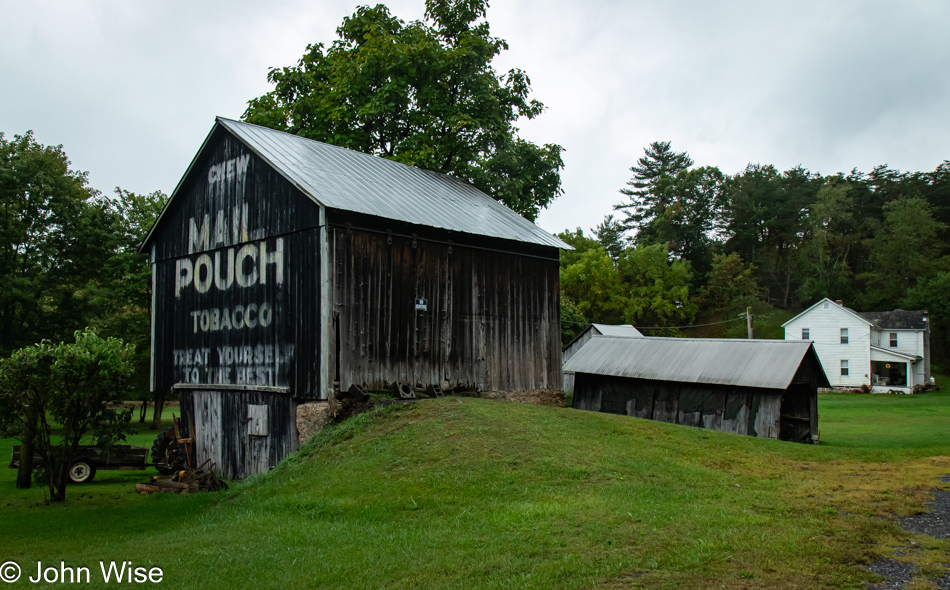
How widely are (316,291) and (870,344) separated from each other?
50322 millimetres

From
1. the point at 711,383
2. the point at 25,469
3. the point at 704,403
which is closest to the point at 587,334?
the point at 704,403

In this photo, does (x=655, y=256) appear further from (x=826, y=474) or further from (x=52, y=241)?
(x=826, y=474)

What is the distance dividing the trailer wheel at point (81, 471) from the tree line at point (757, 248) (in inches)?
1563

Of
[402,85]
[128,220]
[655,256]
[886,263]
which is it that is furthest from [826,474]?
[886,263]

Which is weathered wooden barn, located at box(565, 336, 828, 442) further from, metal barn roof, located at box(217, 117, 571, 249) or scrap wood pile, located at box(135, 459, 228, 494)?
scrap wood pile, located at box(135, 459, 228, 494)

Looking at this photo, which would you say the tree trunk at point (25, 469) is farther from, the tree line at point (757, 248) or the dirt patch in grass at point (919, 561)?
the tree line at point (757, 248)

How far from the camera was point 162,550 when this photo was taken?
8969mm

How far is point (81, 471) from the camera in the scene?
19.5 meters

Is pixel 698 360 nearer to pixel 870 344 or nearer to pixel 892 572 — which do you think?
pixel 892 572

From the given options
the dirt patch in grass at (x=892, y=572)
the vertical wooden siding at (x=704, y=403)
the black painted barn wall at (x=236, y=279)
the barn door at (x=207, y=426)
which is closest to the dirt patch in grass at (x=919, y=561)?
the dirt patch in grass at (x=892, y=572)

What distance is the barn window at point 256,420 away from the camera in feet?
57.8

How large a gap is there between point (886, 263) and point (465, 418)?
6707 cm

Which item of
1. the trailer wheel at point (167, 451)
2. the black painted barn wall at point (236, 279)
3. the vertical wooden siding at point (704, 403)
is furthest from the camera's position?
the vertical wooden siding at point (704, 403)

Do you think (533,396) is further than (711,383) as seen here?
No
